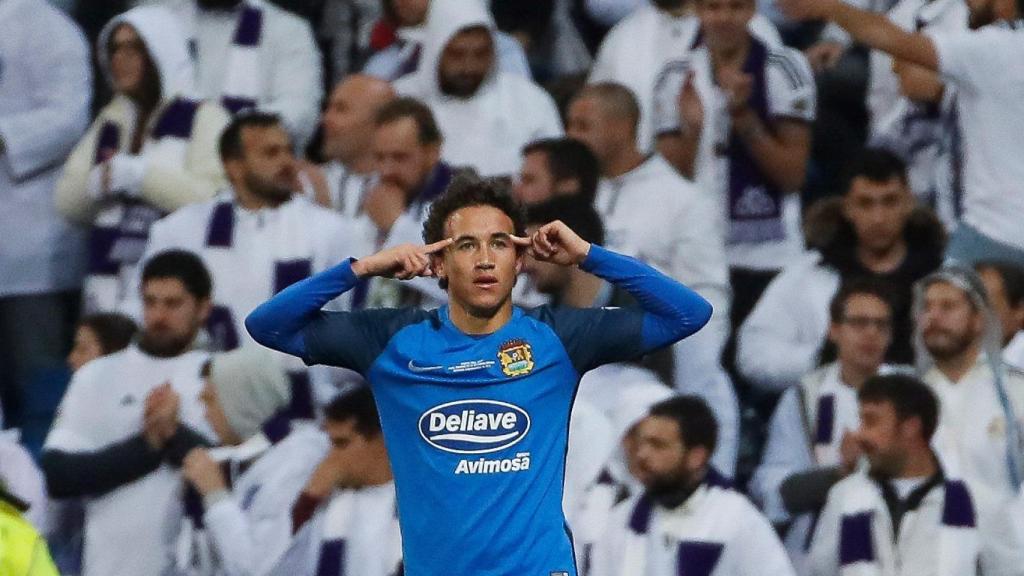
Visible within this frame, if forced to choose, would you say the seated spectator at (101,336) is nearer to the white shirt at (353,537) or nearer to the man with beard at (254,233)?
the man with beard at (254,233)

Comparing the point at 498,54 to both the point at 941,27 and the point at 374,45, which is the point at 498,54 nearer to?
the point at 374,45

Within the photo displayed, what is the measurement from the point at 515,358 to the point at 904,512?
7.38ft

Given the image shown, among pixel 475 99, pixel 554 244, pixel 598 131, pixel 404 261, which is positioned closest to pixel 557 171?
pixel 598 131

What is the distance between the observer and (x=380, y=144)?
902 centimetres

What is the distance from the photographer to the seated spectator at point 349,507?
7.93 metres

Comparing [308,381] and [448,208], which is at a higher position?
[448,208]

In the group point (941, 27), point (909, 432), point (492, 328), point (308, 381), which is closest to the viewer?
point (492, 328)

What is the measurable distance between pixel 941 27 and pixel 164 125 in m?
3.06

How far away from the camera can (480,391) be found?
5.93 m

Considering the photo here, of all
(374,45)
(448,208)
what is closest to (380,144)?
(374,45)

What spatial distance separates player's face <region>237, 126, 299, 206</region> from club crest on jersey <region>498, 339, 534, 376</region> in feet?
10.8

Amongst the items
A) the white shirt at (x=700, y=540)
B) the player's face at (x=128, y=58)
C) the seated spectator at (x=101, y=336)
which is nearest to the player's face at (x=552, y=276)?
the white shirt at (x=700, y=540)

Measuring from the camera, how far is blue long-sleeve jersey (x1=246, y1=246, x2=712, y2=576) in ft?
19.3

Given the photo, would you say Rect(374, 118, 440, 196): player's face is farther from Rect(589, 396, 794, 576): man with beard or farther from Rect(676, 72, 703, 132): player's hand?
Rect(589, 396, 794, 576): man with beard
